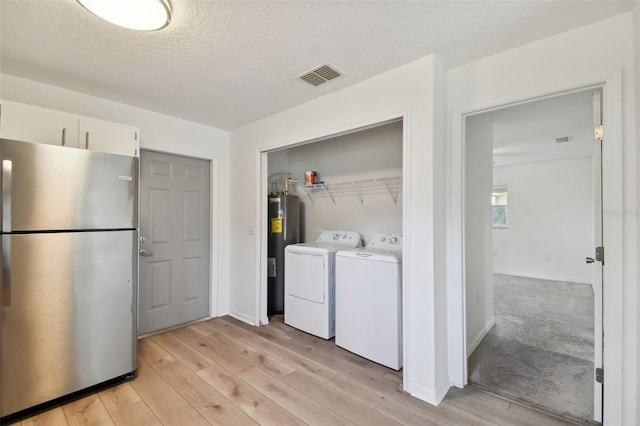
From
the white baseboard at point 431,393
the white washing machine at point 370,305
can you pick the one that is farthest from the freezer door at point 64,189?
the white baseboard at point 431,393

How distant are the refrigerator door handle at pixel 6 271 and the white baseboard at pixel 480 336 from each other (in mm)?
3506

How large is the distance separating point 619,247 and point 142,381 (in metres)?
3.32

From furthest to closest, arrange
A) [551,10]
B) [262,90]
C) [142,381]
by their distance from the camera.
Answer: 1. [262,90]
2. [142,381]
3. [551,10]

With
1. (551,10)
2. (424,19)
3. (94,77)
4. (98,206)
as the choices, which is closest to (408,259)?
(424,19)

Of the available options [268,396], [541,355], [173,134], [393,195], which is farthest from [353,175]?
[541,355]

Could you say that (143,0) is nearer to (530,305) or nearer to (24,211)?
(24,211)

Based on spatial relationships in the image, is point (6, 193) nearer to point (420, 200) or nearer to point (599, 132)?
point (420, 200)

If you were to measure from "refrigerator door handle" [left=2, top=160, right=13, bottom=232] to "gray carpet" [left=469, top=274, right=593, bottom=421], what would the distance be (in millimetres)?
3386

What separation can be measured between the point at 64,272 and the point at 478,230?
11.7ft

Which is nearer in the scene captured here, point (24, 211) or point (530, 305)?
point (24, 211)

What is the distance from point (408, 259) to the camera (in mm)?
2025

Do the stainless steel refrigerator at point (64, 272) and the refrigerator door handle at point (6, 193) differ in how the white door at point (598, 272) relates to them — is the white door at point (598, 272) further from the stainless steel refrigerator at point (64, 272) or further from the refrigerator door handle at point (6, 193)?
the refrigerator door handle at point (6, 193)

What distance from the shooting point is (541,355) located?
102 inches

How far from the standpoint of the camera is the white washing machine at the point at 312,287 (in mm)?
2879
